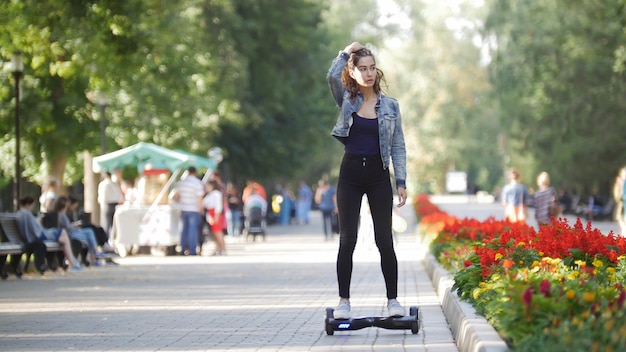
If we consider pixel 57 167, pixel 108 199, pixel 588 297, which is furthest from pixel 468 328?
pixel 57 167

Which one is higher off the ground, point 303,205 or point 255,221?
point 303,205

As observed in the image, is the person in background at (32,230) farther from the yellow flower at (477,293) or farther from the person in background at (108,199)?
the yellow flower at (477,293)

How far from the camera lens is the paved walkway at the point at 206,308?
9.66m

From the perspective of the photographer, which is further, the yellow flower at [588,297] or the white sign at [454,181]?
the white sign at [454,181]

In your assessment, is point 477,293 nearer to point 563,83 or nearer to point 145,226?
point 145,226

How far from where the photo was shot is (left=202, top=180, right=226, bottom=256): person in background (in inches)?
1118

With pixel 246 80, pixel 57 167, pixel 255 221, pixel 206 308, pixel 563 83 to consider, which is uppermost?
pixel 563 83

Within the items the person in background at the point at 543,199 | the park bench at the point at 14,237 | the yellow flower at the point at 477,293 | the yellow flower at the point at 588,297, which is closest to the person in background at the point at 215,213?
the person in background at the point at 543,199

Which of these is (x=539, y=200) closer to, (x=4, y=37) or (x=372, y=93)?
(x=4, y=37)

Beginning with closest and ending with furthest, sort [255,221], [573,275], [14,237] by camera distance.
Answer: [573,275], [14,237], [255,221]

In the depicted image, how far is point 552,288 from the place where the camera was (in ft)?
24.4

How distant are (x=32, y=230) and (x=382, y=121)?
11.9 m

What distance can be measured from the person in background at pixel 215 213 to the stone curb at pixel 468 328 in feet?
51.1

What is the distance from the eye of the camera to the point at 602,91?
4484 cm
